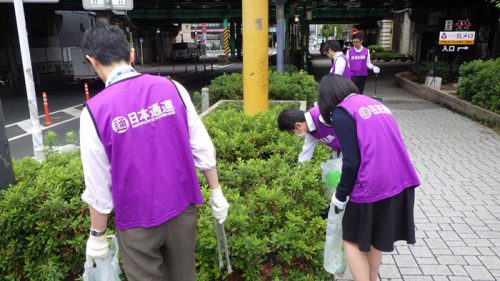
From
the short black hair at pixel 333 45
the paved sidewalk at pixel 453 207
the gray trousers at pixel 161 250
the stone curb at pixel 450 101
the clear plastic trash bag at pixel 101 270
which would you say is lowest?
the paved sidewalk at pixel 453 207

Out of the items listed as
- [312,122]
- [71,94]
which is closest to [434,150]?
[312,122]

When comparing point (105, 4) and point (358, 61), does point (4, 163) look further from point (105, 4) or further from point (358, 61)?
point (358, 61)

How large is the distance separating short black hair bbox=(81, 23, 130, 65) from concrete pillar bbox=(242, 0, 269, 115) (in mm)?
4286

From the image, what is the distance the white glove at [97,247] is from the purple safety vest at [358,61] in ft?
24.5

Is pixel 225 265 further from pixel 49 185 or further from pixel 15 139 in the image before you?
pixel 15 139

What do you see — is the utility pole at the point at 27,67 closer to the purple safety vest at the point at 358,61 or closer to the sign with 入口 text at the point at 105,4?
the sign with 入口 text at the point at 105,4

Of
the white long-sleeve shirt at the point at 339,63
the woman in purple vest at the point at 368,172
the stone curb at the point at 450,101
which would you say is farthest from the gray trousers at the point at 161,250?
the stone curb at the point at 450,101

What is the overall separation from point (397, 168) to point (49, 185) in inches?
102

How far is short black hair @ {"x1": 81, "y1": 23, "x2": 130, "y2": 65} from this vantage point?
6.48ft

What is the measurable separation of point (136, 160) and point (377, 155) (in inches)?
54.0

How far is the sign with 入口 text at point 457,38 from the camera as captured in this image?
505 inches

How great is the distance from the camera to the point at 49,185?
3.19m

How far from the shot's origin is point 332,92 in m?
2.61

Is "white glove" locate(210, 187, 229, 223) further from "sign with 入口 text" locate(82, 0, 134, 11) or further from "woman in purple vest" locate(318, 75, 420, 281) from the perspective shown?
"sign with 入口 text" locate(82, 0, 134, 11)
